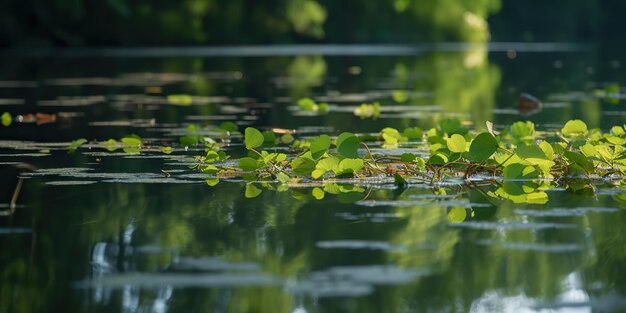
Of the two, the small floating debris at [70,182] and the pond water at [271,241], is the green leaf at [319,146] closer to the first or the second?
the pond water at [271,241]

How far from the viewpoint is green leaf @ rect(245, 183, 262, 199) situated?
20.2 ft

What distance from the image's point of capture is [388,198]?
6.04 m

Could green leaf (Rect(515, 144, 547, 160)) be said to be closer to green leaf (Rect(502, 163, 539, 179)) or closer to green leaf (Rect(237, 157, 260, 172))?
green leaf (Rect(502, 163, 539, 179))

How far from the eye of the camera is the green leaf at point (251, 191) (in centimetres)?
617

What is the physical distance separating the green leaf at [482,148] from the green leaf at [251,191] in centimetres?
108

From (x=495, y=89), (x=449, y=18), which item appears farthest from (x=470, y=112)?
(x=449, y=18)

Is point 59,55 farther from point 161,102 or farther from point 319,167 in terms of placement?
point 319,167

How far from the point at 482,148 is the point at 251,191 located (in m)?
1.19

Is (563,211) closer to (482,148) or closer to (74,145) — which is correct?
(482,148)

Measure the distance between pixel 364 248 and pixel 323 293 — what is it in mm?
787

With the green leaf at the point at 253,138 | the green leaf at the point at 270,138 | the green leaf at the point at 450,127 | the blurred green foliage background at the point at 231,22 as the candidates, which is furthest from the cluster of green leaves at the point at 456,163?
the blurred green foliage background at the point at 231,22

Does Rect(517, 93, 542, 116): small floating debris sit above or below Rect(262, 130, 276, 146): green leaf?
above

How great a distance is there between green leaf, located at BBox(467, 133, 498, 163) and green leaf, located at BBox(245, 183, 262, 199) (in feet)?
3.56

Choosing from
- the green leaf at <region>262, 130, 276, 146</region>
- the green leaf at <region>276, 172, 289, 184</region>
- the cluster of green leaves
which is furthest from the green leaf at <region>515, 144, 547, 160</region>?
the green leaf at <region>262, 130, 276, 146</region>
